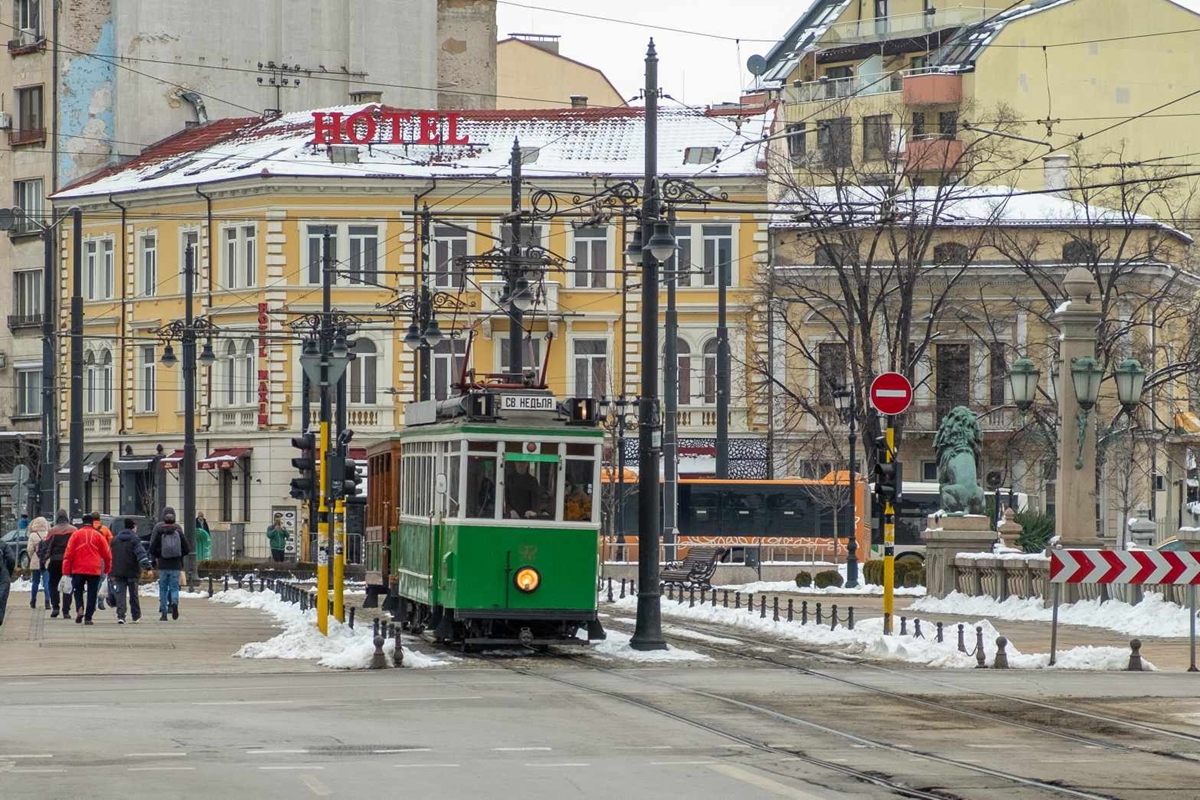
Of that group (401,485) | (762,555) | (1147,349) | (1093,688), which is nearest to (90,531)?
(401,485)

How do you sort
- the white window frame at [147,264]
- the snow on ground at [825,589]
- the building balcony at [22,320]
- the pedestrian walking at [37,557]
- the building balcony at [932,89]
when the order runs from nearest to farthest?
the pedestrian walking at [37,557] < the snow on ground at [825,589] < the white window frame at [147,264] < the building balcony at [22,320] < the building balcony at [932,89]

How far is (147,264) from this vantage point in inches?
2739

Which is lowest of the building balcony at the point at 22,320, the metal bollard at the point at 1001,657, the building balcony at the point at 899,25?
the metal bollard at the point at 1001,657

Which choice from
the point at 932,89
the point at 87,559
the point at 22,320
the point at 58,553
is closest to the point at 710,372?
the point at 932,89

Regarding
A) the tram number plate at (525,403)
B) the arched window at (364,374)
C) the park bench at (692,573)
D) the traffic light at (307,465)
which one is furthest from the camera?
the arched window at (364,374)

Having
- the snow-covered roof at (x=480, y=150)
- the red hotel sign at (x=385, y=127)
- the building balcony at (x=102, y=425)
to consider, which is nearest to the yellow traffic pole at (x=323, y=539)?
the snow-covered roof at (x=480, y=150)

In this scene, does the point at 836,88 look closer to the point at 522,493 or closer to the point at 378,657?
the point at 522,493

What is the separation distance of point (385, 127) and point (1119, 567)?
45.6 m

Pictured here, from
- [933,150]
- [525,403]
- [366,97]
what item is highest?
[366,97]

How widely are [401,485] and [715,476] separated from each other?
3302cm

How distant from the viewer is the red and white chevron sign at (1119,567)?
2409 centimetres

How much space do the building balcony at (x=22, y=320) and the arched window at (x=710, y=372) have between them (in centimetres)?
2232

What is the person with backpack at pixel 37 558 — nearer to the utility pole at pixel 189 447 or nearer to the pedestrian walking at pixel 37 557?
the pedestrian walking at pixel 37 557

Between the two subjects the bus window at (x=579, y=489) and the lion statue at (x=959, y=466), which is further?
the lion statue at (x=959, y=466)
